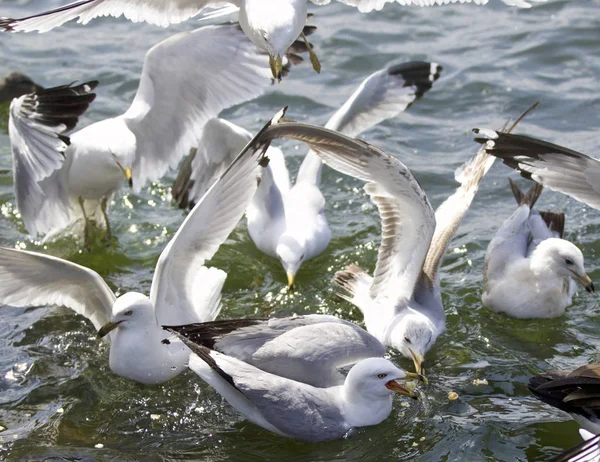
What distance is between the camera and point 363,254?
6.96m

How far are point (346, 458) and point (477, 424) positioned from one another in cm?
75

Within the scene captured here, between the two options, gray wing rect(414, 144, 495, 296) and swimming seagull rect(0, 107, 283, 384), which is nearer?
swimming seagull rect(0, 107, 283, 384)

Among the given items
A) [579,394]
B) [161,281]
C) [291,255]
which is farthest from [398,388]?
[291,255]

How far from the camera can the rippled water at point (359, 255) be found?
16.0 ft

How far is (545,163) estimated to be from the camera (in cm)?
512

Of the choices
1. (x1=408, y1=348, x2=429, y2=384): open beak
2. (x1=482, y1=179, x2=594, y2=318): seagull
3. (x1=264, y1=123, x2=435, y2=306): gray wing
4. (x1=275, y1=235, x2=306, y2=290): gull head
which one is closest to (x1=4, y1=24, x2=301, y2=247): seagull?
(x1=275, y1=235, x2=306, y2=290): gull head

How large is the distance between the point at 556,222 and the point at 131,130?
3.04 meters

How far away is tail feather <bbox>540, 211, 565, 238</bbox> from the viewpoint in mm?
6719

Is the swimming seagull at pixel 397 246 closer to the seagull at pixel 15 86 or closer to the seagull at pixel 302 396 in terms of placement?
the seagull at pixel 302 396

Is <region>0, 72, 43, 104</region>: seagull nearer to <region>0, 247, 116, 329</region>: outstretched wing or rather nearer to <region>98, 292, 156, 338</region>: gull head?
<region>0, 247, 116, 329</region>: outstretched wing

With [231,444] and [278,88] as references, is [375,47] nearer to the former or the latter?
[278,88]

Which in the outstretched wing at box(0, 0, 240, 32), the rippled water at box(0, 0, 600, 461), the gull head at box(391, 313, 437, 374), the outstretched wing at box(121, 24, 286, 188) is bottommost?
the rippled water at box(0, 0, 600, 461)

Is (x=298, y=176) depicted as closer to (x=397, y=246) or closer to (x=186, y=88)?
(x=186, y=88)

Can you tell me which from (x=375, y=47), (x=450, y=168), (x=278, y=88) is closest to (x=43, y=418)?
(x=450, y=168)
